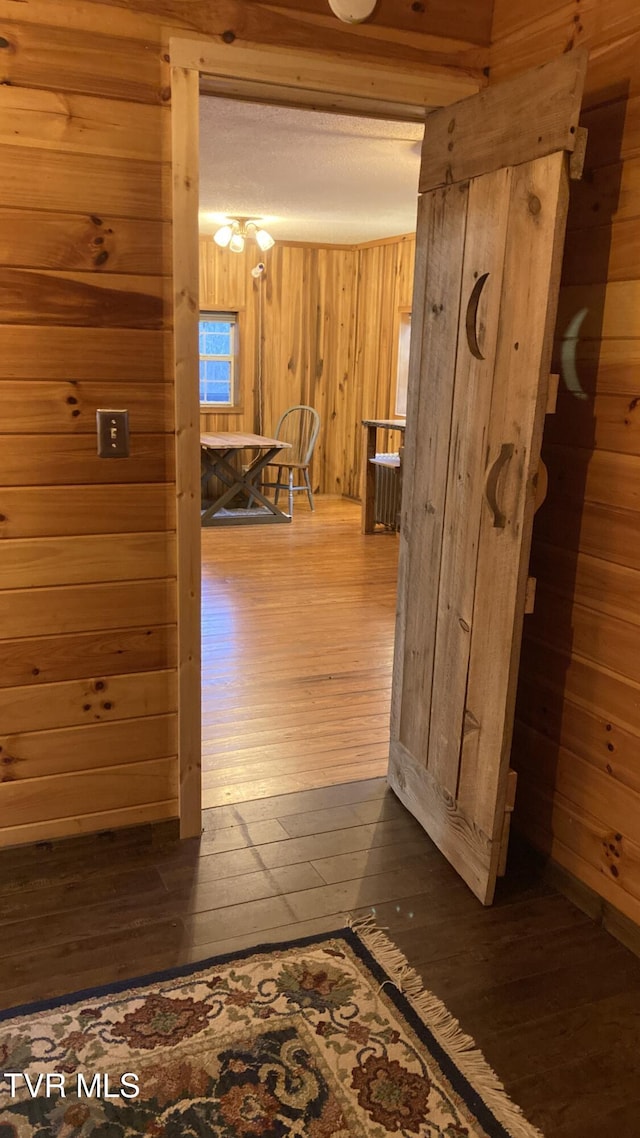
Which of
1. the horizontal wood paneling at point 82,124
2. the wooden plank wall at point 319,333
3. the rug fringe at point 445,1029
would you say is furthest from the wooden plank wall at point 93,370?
the wooden plank wall at point 319,333

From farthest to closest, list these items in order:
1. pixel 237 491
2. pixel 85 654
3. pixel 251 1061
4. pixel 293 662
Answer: pixel 237 491 < pixel 293 662 < pixel 85 654 < pixel 251 1061

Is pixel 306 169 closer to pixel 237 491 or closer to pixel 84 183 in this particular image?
pixel 237 491

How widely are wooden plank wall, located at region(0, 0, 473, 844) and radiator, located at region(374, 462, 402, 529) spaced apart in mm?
4496

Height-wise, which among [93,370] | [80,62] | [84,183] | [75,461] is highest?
[80,62]

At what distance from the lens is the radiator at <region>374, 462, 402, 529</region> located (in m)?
6.62

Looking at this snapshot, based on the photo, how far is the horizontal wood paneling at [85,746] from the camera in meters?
2.16

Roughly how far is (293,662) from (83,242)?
85.0 inches

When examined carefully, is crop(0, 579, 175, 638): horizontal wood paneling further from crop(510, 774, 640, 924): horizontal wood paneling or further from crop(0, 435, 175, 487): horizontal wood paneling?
crop(510, 774, 640, 924): horizontal wood paneling

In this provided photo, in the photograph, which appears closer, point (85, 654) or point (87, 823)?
point (85, 654)

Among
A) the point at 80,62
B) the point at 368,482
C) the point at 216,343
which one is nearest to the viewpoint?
the point at 80,62

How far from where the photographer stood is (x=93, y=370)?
6.59 ft

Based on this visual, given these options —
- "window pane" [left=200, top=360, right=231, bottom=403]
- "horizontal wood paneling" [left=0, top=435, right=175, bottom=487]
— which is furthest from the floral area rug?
"window pane" [left=200, top=360, right=231, bottom=403]

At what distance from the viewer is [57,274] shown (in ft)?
6.35

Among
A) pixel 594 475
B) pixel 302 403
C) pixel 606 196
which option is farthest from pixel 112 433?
pixel 302 403
